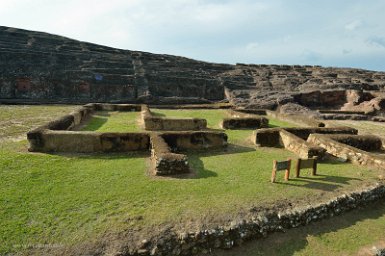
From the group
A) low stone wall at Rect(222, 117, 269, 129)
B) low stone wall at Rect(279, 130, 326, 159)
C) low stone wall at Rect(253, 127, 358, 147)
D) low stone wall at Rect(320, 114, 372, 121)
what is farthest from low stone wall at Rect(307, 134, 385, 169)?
low stone wall at Rect(320, 114, 372, 121)

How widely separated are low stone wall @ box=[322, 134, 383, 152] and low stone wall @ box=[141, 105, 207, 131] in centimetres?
579

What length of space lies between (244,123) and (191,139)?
555 cm

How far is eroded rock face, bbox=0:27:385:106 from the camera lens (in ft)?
95.1

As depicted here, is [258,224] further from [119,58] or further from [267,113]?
[119,58]

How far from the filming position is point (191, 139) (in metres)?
11.5

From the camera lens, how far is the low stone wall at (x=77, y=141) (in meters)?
10.4

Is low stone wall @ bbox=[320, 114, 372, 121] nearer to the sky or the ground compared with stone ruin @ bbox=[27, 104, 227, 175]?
nearer to the ground

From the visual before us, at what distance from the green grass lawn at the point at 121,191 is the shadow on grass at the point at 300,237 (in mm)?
690

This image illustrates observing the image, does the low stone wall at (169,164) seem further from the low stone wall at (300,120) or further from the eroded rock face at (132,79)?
the eroded rock face at (132,79)

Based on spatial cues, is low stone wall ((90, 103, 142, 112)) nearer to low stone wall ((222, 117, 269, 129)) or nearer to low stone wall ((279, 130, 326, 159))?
low stone wall ((222, 117, 269, 129))

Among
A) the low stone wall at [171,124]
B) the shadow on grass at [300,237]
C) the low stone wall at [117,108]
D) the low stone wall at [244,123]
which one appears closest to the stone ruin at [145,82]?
the low stone wall at [117,108]

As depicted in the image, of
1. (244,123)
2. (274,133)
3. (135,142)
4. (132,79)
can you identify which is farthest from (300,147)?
(132,79)

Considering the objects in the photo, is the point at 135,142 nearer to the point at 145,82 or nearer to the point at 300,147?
the point at 300,147

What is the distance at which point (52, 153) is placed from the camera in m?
10.3
